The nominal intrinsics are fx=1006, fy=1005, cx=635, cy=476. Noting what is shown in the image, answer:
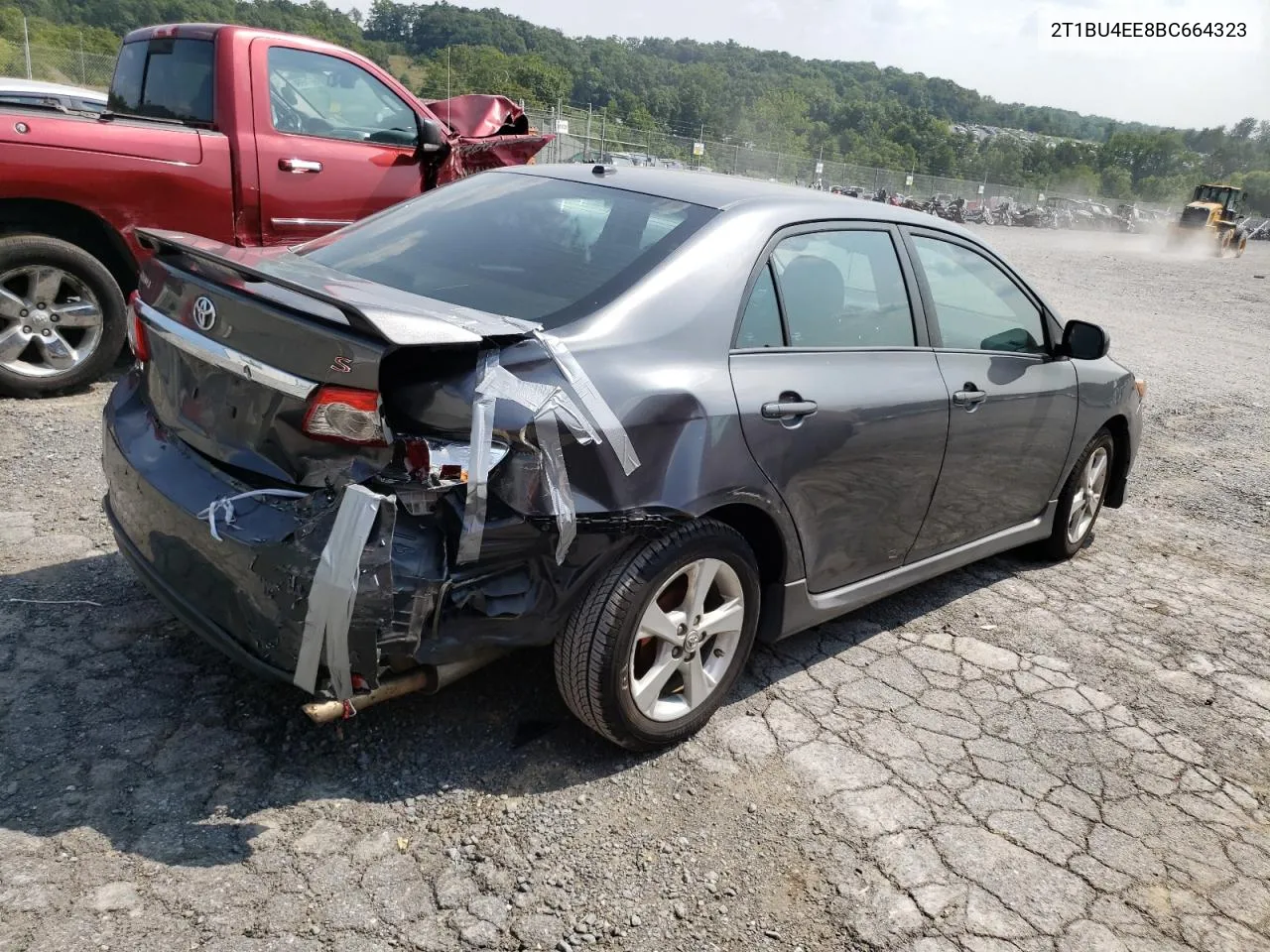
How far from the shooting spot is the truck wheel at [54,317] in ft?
17.6

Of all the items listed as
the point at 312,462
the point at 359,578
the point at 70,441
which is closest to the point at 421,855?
the point at 359,578

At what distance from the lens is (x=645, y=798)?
112 inches

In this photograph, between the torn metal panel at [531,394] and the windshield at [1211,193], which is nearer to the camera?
the torn metal panel at [531,394]

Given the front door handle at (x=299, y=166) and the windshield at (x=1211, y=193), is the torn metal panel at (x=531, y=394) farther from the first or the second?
the windshield at (x=1211, y=193)

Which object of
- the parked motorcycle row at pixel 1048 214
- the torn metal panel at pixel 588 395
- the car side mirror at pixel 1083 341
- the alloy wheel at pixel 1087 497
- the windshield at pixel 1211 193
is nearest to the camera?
the torn metal panel at pixel 588 395

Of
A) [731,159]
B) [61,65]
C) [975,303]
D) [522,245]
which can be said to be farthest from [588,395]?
[731,159]

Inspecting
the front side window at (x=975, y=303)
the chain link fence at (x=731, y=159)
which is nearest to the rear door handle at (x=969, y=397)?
the front side window at (x=975, y=303)

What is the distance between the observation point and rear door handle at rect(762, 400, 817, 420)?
2986mm

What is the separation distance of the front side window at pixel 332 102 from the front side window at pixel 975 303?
13.7 ft

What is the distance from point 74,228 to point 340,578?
447 centimetres

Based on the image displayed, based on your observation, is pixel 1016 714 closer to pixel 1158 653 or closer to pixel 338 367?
pixel 1158 653

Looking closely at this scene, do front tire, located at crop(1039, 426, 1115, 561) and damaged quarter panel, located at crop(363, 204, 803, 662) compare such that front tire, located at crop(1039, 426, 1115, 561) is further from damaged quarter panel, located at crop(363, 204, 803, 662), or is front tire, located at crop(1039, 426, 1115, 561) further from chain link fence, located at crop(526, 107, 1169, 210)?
chain link fence, located at crop(526, 107, 1169, 210)

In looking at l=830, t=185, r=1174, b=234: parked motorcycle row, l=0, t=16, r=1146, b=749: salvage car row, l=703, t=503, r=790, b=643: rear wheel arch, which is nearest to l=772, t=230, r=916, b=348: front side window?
l=0, t=16, r=1146, b=749: salvage car row

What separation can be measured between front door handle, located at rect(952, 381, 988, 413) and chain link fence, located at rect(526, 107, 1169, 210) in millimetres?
19924
